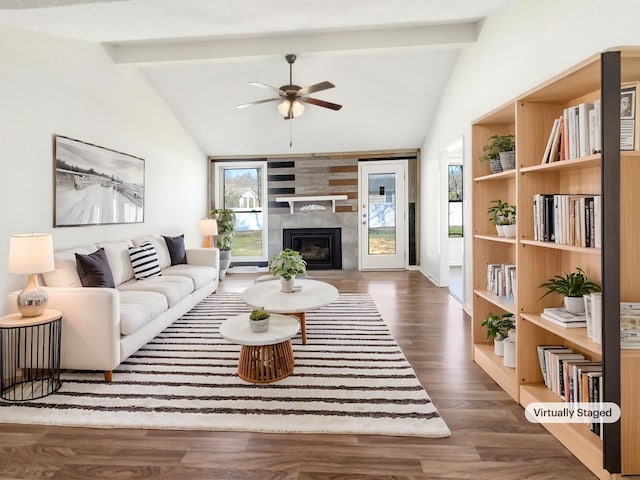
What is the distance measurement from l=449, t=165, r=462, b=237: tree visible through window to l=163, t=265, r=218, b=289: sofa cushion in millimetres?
5541

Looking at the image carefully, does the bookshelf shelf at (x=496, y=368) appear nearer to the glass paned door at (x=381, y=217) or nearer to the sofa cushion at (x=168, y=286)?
the sofa cushion at (x=168, y=286)

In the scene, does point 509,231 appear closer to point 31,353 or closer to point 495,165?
point 495,165

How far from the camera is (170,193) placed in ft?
18.1

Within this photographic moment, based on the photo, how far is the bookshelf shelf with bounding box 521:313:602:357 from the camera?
5.39 feet

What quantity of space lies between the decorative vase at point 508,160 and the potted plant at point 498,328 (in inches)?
42.1

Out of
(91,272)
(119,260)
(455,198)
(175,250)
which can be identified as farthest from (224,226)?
(455,198)

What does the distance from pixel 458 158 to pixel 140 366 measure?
6909 mm

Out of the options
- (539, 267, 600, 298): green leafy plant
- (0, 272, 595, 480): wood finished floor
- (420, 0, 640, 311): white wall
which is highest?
(420, 0, 640, 311): white wall

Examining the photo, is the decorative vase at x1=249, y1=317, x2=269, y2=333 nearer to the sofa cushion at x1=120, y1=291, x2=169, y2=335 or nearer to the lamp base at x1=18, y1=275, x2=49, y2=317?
the sofa cushion at x1=120, y1=291, x2=169, y2=335

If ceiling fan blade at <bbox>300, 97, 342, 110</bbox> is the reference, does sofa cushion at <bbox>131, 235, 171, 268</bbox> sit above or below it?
below

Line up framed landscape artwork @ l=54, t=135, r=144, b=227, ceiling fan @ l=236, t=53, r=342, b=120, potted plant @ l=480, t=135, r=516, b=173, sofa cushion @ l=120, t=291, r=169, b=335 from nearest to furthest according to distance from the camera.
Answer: potted plant @ l=480, t=135, r=516, b=173 < sofa cushion @ l=120, t=291, r=169, b=335 < framed landscape artwork @ l=54, t=135, r=144, b=227 < ceiling fan @ l=236, t=53, r=342, b=120

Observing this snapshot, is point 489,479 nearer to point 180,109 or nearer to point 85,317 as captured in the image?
point 85,317

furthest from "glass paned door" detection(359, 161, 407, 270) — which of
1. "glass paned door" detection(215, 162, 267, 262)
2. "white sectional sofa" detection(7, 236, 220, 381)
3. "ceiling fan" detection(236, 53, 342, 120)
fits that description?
"white sectional sofa" detection(7, 236, 220, 381)

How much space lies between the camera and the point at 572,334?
71.1 inches
